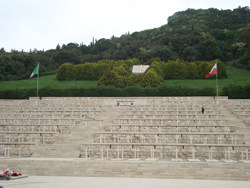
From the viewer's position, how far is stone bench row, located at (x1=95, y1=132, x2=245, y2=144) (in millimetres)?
15758

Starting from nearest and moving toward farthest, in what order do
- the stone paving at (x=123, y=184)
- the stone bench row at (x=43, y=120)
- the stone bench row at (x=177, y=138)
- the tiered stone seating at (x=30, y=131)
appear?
1. the stone paving at (x=123, y=184)
2. the stone bench row at (x=177, y=138)
3. the tiered stone seating at (x=30, y=131)
4. the stone bench row at (x=43, y=120)

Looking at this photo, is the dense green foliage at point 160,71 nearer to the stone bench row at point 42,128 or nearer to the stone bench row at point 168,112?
the stone bench row at point 168,112

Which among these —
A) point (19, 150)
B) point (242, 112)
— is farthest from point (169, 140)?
point (242, 112)

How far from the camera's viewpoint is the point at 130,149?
14.9 m

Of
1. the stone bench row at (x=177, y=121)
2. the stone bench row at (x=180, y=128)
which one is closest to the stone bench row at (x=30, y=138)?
the stone bench row at (x=180, y=128)

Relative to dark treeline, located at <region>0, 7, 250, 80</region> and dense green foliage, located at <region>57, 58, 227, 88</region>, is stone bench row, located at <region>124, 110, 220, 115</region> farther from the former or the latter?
dark treeline, located at <region>0, 7, 250, 80</region>

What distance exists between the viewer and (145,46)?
85.6 meters

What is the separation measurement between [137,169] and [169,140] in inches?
174

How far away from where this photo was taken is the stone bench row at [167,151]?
14266mm

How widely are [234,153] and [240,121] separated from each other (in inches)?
257

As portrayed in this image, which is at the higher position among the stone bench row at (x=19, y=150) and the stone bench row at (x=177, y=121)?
the stone bench row at (x=177, y=121)

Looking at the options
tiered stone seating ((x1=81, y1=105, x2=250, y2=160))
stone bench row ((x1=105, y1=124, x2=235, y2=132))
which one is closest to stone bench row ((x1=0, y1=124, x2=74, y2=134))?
tiered stone seating ((x1=81, y1=105, x2=250, y2=160))

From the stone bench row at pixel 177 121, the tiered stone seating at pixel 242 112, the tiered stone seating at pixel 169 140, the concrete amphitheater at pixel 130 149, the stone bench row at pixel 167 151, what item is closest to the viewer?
the concrete amphitheater at pixel 130 149

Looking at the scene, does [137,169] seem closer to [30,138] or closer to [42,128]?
[30,138]
